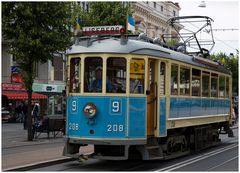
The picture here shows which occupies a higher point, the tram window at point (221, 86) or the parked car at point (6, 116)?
the tram window at point (221, 86)

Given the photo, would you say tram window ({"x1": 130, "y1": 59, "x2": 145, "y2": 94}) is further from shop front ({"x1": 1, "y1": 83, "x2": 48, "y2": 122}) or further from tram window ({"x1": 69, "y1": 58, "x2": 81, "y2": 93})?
shop front ({"x1": 1, "y1": 83, "x2": 48, "y2": 122})

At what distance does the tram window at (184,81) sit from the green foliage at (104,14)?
14.9 metres

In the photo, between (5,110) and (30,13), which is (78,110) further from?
(5,110)

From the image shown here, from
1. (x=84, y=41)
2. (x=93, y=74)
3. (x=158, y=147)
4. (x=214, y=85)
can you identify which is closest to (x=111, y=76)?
(x=93, y=74)

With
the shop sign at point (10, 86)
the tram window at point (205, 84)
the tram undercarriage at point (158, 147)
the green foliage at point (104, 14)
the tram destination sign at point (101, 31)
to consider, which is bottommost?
the tram undercarriage at point (158, 147)

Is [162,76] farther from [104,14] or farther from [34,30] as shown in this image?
[104,14]

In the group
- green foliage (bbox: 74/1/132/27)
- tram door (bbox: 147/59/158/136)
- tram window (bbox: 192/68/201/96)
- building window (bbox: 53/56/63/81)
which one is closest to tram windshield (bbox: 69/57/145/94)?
tram door (bbox: 147/59/158/136)

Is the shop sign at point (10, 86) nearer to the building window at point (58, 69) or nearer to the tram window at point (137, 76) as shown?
the building window at point (58, 69)

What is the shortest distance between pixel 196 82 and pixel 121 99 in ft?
13.8

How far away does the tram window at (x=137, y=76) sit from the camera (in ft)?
38.8

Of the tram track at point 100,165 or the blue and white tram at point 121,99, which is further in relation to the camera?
the tram track at point 100,165

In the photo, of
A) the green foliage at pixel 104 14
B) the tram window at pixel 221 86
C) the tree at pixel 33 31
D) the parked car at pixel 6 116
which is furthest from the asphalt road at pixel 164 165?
the parked car at pixel 6 116

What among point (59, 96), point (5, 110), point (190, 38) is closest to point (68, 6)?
point (190, 38)

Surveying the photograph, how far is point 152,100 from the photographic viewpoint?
40.8ft
